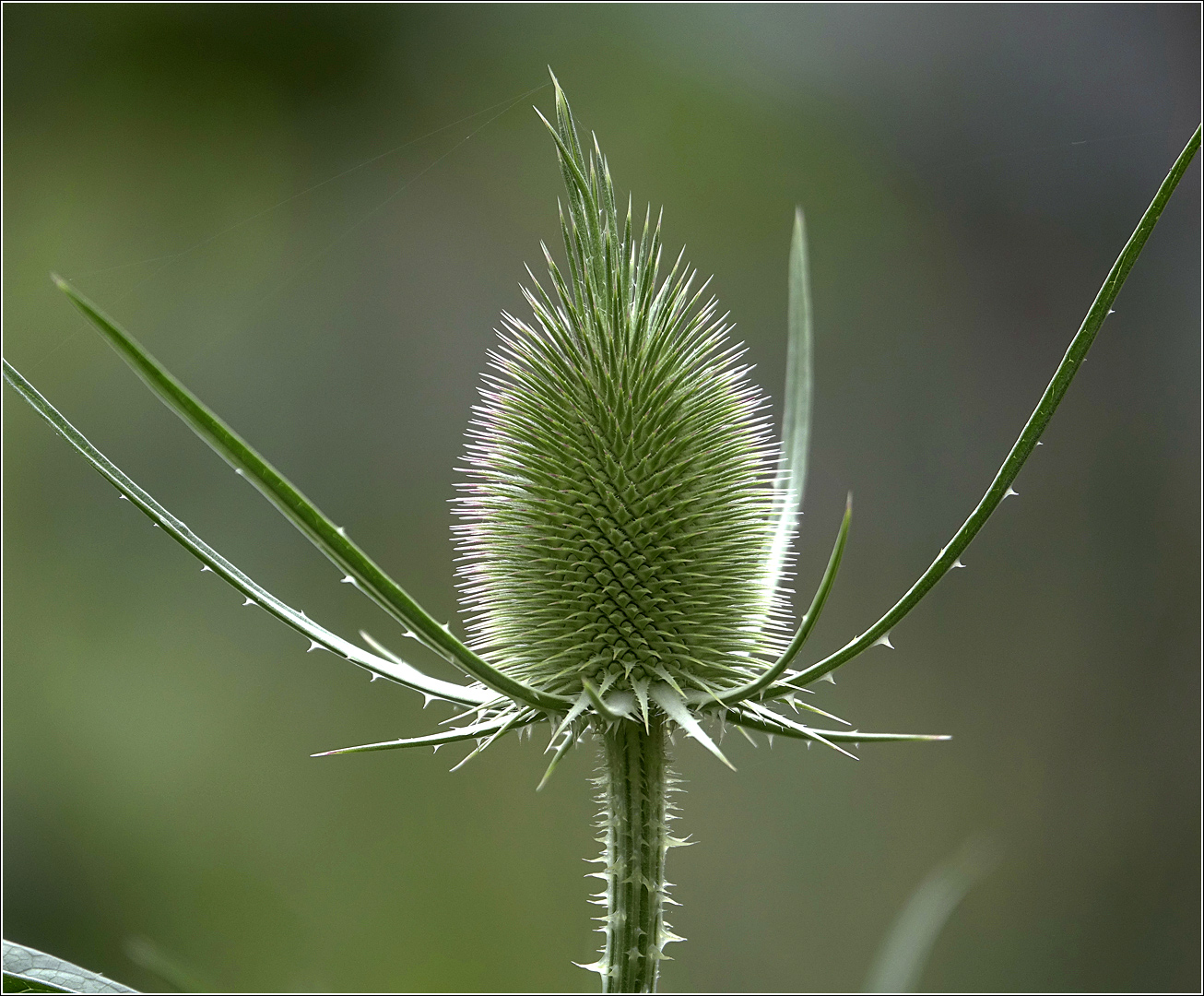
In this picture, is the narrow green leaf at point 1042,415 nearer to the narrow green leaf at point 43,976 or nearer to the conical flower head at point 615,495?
the conical flower head at point 615,495

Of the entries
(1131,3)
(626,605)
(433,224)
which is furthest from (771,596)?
(1131,3)

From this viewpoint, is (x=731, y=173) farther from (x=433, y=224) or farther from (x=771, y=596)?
(x=771, y=596)

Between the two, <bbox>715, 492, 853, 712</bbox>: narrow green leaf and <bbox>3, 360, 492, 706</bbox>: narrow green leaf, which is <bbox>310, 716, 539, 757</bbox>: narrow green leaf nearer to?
<bbox>3, 360, 492, 706</bbox>: narrow green leaf

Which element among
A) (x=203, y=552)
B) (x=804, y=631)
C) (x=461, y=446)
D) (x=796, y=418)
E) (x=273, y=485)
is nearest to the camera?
(x=273, y=485)

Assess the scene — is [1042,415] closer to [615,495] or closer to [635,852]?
[615,495]

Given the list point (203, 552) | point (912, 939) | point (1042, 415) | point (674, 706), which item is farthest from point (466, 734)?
point (912, 939)

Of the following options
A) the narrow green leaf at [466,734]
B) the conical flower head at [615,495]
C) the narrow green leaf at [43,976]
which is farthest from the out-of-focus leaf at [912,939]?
the narrow green leaf at [43,976]

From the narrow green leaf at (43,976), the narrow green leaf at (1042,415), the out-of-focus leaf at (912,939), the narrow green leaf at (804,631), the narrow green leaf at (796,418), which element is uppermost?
the narrow green leaf at (796,418)
